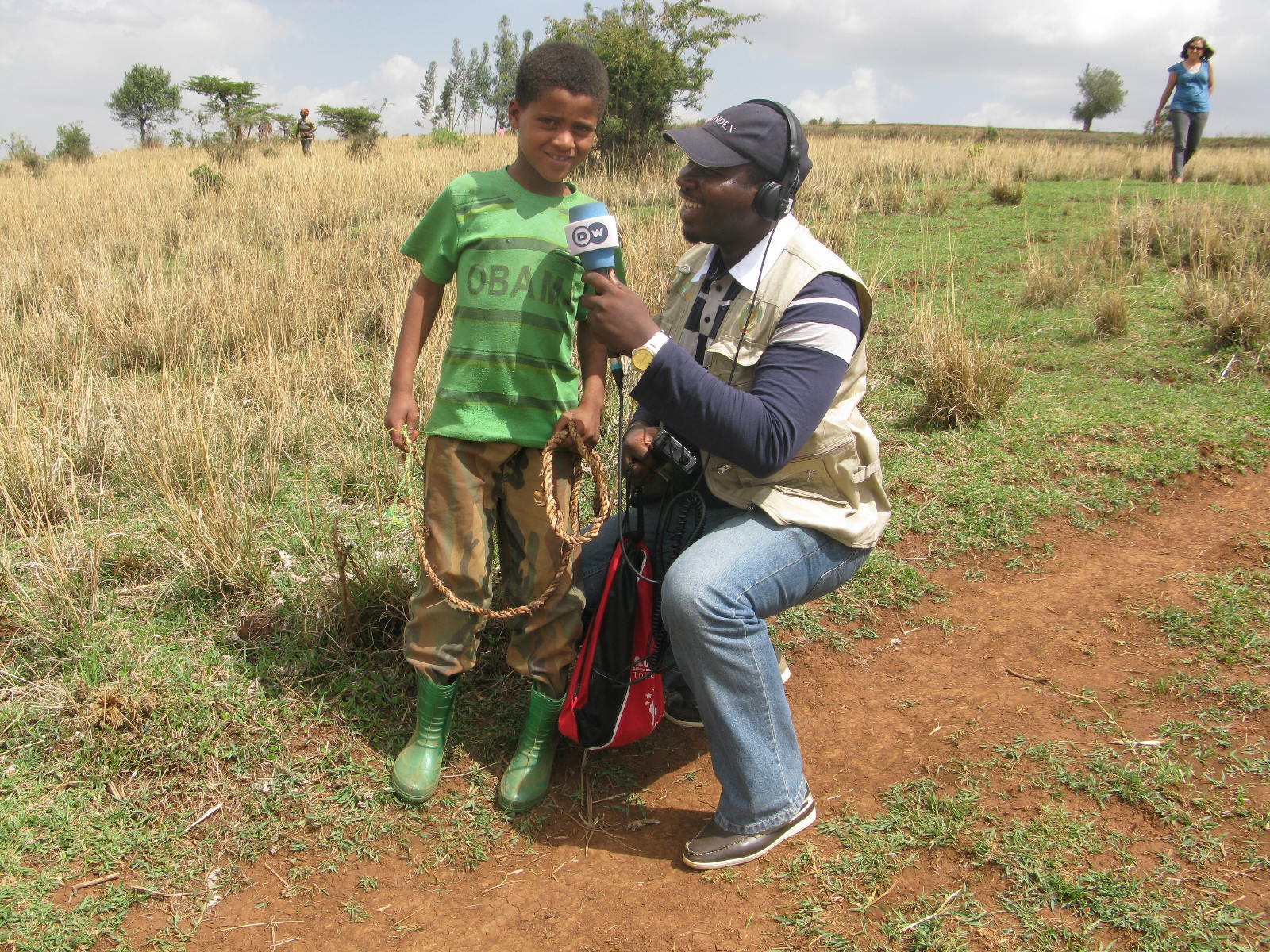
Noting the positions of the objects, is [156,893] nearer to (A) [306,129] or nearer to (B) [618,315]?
(B) [618,315]

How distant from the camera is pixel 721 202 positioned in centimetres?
220

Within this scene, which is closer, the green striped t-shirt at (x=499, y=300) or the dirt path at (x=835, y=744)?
the dirt path at (x=835, y=744)

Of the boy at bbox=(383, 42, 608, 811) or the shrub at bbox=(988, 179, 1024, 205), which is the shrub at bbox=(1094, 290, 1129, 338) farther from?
the boy at bbox=(383, 42, 608, 811)

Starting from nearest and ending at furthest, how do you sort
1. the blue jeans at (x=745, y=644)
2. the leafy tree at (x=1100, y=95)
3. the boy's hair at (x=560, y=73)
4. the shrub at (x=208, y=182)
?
the blue jeans at (x=745, y=644) < the boy's hair at (x=560, y=73) < the shrub at (x=208, y=182) < the leafy tree at (x=1100, y=95)

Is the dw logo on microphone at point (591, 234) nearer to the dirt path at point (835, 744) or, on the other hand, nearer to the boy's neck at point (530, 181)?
the boy's neck at point (530, 181)

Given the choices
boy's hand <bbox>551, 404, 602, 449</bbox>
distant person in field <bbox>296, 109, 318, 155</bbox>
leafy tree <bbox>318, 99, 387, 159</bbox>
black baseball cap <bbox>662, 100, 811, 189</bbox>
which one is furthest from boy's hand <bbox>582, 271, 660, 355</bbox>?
leafy tree <bbox>318, 99, 387, 159</bbox>

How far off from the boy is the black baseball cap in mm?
299

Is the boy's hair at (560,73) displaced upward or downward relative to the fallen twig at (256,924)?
upward

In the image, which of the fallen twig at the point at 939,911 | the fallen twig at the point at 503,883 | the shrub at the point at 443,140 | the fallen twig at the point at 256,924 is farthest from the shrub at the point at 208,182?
the fallen twig at the point at 939,911

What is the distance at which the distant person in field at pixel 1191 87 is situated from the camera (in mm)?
9633

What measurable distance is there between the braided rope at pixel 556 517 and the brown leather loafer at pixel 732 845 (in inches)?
30.2

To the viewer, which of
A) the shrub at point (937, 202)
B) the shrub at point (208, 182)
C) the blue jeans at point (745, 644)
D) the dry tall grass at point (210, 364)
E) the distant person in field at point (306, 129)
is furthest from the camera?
the distant person in field at point (306, 129)

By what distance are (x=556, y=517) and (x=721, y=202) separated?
0.93m

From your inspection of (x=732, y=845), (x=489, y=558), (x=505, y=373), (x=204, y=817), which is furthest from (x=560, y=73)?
(x=204, y=817)
